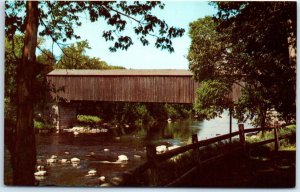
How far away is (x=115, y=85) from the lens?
4.84m

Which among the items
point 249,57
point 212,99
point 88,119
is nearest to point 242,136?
point 212,99

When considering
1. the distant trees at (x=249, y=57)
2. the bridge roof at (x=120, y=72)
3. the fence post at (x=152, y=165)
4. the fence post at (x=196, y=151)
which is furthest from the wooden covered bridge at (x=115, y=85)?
the fence post at (x=152, y=165)

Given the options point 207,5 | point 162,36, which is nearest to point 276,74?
point 207,5

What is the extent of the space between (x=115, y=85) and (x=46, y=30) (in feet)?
3.54

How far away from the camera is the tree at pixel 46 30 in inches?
173

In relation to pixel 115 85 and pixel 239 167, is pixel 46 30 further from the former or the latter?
pixel 239 167

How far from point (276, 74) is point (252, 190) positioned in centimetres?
136

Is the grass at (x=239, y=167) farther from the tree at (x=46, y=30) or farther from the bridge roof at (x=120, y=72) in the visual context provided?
the tree at (x=46, y=30)

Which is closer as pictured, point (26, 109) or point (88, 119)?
point (26, 109)

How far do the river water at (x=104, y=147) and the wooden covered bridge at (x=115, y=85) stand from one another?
0.32 m

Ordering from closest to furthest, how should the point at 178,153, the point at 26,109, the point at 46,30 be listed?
1. the point at 178,153
2. the point at 26,109
3. the point at 46,30

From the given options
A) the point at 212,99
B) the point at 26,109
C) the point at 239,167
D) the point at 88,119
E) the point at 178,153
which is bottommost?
the point at 239,167

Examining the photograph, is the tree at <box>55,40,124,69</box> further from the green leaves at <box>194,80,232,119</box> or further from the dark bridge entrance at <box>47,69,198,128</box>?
the green leaves at <box>194,80,232,119</box>

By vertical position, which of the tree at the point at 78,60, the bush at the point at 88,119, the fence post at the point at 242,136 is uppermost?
the tree at the point at 78,60
